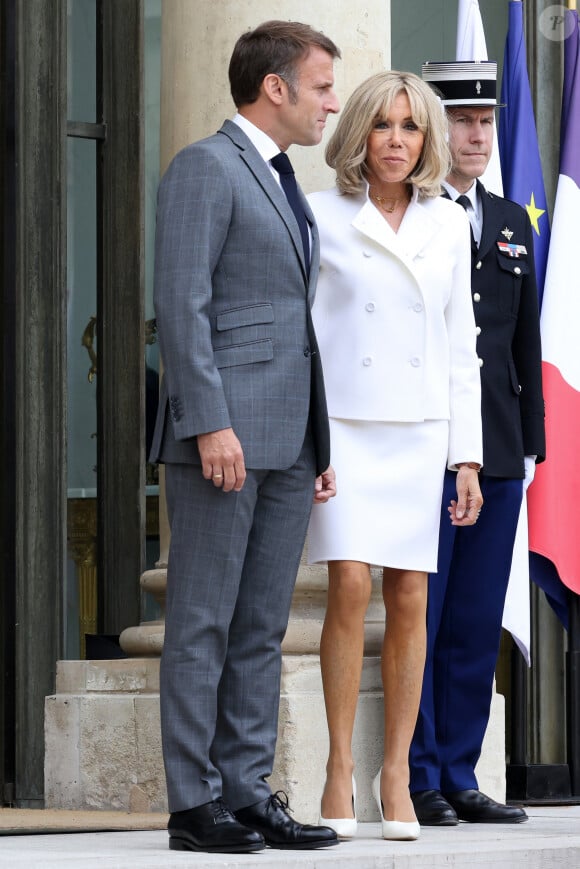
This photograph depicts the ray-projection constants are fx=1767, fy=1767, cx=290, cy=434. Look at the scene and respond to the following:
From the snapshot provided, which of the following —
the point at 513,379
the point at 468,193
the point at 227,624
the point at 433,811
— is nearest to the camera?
the point at 227,624

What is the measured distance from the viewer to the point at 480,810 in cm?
471

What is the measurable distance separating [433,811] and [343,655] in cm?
63

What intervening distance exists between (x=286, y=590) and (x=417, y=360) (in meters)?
0.72

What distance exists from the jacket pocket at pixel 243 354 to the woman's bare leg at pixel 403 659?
77cm

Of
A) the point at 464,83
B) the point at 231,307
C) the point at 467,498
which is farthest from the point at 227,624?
the point at 464,83

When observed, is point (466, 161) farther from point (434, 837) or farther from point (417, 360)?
point (434, 837)

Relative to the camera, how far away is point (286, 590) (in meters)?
3.96

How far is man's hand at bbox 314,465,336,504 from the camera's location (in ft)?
13.5

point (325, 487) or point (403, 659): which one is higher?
point (325, 487)

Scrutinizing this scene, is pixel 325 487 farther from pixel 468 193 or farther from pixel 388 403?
pixel 468 193

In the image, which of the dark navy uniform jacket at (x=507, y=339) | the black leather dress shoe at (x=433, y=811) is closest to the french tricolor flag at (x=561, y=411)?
the dark navy uniform jacket at (x=507, y=339)

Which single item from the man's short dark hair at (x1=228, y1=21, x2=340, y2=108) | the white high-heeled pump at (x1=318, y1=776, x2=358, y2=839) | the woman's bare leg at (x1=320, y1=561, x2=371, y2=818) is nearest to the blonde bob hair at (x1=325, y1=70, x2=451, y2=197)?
the man's short dark hair at (x1=228, y1=21, x2=340, y2=108)

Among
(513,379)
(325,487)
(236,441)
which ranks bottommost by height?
(325,487)

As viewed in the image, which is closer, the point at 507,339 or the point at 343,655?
the point at 343,655
